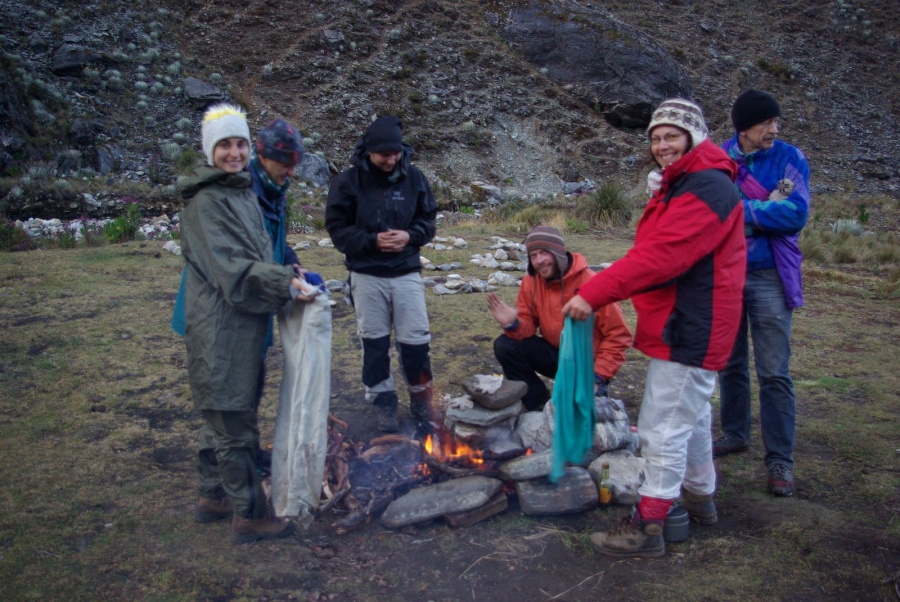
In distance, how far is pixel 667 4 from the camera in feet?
109

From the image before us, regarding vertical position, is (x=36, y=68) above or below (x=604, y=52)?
below

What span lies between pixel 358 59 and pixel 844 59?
24393 mm

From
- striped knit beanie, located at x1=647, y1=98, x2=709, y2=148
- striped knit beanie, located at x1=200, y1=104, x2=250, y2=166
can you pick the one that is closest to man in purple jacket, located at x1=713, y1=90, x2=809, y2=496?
striped knit beanie, located at x1=647, y1=98, x2=709, y2=148

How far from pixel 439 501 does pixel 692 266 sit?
5.64 ft

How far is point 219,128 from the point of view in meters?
2.92

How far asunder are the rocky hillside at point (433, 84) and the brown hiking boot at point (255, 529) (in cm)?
1454

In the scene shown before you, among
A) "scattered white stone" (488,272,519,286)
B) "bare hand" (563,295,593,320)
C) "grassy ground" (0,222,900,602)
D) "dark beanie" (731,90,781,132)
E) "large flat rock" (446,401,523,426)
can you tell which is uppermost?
"dark beanie" (731,90,781,132)

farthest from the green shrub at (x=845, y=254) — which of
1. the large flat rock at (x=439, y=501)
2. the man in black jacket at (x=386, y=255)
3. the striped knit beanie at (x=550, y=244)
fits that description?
the large flat rock at (x=439, y=501)

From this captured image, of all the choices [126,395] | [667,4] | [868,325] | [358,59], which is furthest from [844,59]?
[126,395]

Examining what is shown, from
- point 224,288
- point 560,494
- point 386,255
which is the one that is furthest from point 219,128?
point 560,494

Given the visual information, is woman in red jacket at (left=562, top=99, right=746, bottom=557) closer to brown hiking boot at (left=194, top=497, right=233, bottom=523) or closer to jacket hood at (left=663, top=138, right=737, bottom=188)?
jacket hood at (left=663, top=138, right=737, bottom=188)

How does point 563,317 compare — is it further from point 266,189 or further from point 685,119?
point 266,189

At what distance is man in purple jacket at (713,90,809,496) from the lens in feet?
11.3

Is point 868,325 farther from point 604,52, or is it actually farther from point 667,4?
point 667,4
